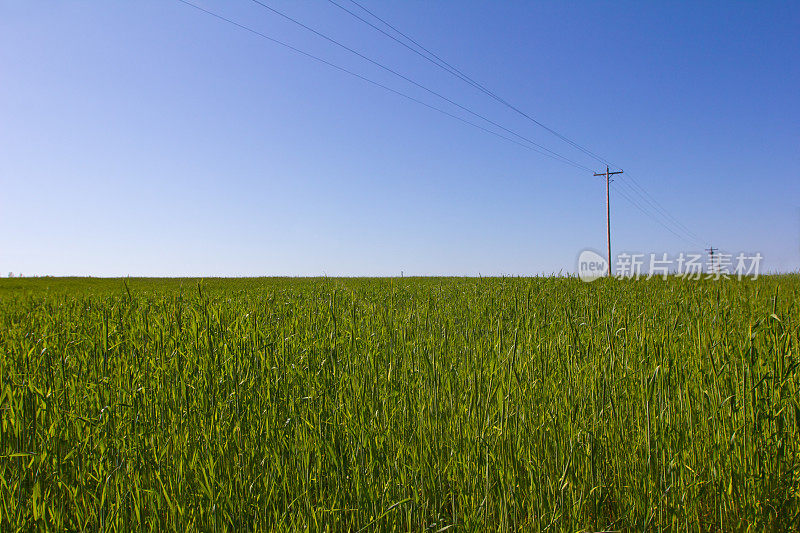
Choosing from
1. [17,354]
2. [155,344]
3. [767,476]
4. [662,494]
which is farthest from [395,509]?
[17,354]

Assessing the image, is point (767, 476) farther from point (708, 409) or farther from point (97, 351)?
point (97, 351)

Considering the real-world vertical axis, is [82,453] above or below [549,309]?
below

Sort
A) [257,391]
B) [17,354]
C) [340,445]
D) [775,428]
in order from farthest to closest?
[17,354] < [257,391] < [775,428] < [340,445]

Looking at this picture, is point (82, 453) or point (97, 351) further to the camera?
point (97, 351)

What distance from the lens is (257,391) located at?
102 inches

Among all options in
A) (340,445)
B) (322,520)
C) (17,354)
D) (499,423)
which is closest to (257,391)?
(340,445)

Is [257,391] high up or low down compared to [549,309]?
down

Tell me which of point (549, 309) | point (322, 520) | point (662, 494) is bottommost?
point (322, 520)

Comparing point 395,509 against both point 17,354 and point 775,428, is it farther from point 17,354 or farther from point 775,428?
point 17,354

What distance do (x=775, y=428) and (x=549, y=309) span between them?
323 cm

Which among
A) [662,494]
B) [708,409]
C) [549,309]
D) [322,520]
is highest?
[549,309]

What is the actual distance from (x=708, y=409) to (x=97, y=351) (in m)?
4.52

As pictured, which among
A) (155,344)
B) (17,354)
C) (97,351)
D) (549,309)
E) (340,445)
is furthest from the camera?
(549,309)

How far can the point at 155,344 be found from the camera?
334cm
